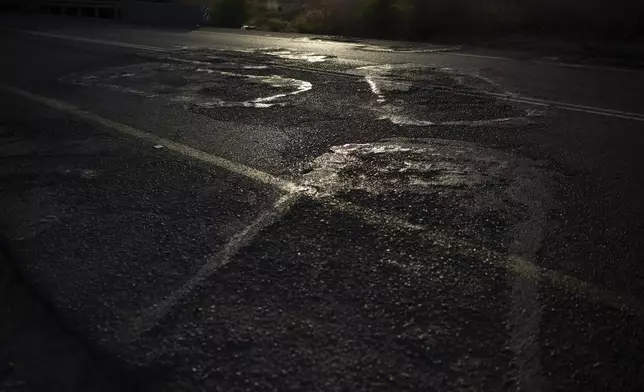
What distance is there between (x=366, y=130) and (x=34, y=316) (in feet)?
12.1

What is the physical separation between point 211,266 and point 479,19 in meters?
16.5

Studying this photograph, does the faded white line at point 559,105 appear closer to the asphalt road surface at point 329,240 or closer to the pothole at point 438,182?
the asphalt road surface at point 329,240

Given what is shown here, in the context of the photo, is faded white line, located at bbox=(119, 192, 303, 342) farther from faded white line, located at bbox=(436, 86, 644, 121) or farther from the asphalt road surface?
faded white line, located at bbox=(436, 86, 644, 121)

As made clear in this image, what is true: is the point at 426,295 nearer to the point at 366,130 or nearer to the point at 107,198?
the point at 107,198

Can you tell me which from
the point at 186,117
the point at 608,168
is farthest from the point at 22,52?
the point at 608,168

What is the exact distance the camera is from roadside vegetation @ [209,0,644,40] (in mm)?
15422

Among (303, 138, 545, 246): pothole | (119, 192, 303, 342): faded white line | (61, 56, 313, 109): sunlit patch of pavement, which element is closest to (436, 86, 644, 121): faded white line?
(303, 138, 545, 246): pothole

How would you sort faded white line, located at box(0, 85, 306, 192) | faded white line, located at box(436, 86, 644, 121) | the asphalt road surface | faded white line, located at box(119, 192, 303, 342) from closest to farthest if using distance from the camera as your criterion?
the asphalt road surface, faded white line, located at box(119, 192, 303, 342), faded white line, located at box(0, 85, 306, 192), faded white line, located at box(436, 86, 644, 121)

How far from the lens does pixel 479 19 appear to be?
1700 centimetres

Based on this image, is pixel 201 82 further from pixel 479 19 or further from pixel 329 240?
pixel 479 19

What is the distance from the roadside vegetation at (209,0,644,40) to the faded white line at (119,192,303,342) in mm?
13993

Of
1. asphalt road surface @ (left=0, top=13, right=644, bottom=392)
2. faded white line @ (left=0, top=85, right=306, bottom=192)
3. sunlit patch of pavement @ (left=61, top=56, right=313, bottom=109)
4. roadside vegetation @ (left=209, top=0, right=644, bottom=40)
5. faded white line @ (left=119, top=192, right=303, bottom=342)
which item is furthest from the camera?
roadside vegetation @ (left=209, top=0, right=644, bottom=40)

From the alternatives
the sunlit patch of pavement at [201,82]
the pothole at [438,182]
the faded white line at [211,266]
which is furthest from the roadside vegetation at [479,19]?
the faded white line at [211,266]

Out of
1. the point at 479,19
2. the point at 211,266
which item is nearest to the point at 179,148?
the point at 211,266
